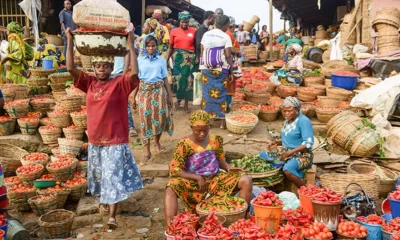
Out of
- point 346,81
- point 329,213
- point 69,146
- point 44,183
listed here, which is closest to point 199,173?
point 329,213

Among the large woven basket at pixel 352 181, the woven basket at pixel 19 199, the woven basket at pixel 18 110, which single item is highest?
the woven basket at pixel 18 110

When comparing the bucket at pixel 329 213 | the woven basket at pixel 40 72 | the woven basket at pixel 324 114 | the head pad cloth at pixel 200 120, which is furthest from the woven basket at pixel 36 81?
the bucket at pixel 329 213

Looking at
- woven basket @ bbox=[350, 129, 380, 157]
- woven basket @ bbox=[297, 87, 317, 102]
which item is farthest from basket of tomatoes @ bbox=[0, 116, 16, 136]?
woven basket @ bbox=[297, 87, 317, 102]

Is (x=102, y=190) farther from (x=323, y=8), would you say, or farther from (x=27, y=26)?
(x=323, y=8)

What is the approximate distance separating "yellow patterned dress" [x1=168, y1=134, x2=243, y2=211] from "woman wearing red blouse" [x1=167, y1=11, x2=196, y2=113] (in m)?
4.19

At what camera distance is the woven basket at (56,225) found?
4.43 metres

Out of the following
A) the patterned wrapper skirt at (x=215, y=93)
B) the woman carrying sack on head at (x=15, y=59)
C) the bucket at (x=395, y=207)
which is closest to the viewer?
the bucket at (x=395, y=207)

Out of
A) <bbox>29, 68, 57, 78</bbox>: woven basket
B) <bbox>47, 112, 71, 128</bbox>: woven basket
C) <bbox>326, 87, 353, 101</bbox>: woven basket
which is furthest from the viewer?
<bbox>326, 87, 353, 101</bbox>: woven basket

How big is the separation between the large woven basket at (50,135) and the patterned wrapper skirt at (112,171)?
10.4ft

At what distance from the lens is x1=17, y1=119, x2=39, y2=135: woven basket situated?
24.9 ft

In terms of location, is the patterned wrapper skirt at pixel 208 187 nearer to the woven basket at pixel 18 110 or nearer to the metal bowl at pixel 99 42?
the metal bowl at pixel 99 42

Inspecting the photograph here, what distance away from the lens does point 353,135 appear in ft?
23.2

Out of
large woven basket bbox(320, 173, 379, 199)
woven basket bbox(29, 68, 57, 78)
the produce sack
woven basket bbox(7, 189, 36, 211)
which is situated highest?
the produce sack

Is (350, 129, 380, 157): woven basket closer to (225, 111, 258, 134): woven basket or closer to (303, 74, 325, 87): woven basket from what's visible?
(225, 111, 258, 134): woven basket
